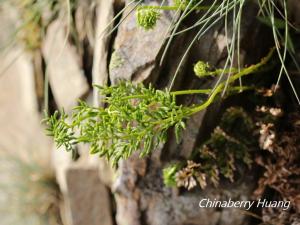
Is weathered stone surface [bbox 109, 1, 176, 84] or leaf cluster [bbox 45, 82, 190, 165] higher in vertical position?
weathered stone surface [bbox 109, 1, 176, 84]

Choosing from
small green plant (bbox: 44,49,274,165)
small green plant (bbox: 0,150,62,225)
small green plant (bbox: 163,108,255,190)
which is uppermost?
small green plant (bbox: 44,49,274,165)

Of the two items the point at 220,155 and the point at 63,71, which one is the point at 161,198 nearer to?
the point at 220,155

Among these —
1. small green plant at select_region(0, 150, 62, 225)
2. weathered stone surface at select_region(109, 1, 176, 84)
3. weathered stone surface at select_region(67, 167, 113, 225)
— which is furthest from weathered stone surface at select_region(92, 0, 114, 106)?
small green plant at select_region(0, 150, 62, 225)

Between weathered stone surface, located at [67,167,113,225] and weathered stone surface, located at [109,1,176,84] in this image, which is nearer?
weathered stone surface, located at [109,1,176,84]

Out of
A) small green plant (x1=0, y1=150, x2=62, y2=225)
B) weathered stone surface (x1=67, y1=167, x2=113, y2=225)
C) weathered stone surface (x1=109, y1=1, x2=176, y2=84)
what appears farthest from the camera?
small green plant (x1=0, y1=150, x2=62, y2=225)

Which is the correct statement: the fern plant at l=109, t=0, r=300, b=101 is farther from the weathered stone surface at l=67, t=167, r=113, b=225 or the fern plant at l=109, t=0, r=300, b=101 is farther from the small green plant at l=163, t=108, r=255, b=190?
the weathered stone surface at l=67, t=167, r=113, b=225

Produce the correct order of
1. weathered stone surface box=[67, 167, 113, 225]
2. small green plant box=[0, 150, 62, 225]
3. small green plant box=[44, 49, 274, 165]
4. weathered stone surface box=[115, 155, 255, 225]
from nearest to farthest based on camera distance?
1. small green plant box=[44, 49, 274, 165]
2. weathered stone surface box=[115, 155, 255, 225]
3. weathered stone surface box=[67, 167, 113, 225]
4. small green plant box=[0, 150, 62, 225]

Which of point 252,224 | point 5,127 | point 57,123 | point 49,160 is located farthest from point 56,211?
point 57,123

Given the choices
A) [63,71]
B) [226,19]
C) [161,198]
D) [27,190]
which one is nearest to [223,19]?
[226,19]
